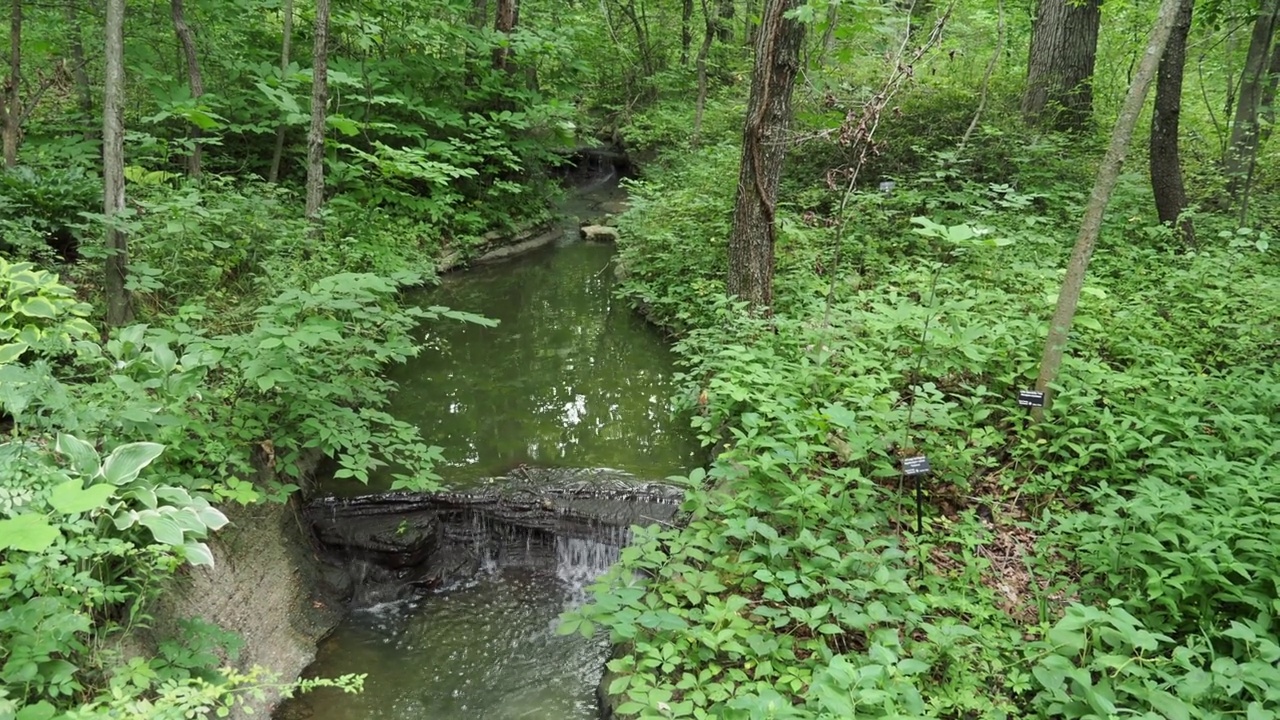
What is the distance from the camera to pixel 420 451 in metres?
4.46

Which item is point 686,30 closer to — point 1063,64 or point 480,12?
point 480,12

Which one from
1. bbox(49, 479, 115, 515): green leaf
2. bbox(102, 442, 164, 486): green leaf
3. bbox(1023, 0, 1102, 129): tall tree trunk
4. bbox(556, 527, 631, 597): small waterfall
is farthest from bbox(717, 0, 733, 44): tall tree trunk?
bbox(49, 479, 115, 515): green leaf

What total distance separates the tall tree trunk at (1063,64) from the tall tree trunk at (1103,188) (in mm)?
5783

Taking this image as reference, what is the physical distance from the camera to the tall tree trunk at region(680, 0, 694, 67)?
1897cm

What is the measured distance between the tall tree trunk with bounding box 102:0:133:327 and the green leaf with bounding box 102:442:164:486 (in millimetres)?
2403

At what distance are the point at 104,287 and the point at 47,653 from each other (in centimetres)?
398

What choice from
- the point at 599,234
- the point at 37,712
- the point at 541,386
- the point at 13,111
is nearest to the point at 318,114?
the point at 13,111

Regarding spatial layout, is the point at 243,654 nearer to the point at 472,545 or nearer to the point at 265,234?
the point at 472,545

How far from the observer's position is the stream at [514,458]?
14.0 feet

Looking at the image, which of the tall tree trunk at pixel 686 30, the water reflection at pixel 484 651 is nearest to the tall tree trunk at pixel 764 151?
the water reflection at pixel 484 651

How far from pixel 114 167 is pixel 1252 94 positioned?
10.5 metres

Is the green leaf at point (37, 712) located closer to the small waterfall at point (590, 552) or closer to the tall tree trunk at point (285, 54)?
the small waterfall at point (590, 552)

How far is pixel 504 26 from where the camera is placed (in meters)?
12.5

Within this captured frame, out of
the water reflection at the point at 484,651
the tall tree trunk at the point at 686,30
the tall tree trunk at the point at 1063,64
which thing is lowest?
the water reflection at the point at 484,651
